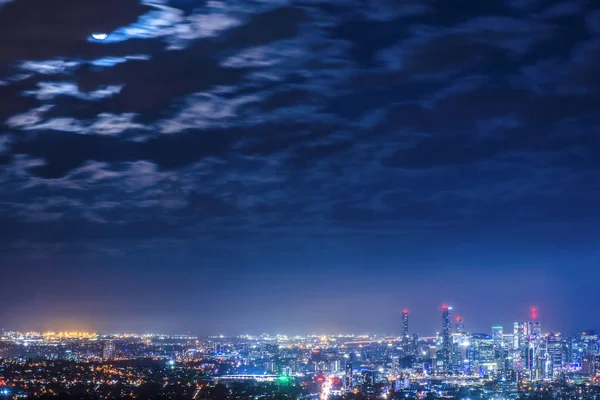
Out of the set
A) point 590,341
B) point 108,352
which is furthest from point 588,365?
point 108,352

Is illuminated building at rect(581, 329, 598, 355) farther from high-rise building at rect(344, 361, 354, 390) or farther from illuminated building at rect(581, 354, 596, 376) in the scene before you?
high-rise building at rect(344, 361, 354, 390)

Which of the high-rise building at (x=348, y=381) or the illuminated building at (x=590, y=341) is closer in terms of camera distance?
the high-rise building at (x=348, y=381)

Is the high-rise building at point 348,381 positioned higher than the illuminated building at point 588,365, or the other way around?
the illuminated building at point 588,365

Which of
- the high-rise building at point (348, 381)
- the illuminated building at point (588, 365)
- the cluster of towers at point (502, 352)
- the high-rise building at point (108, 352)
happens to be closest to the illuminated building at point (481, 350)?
the cluster of towers at point (502, 352)

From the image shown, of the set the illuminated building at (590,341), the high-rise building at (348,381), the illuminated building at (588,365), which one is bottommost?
the high-rise building at (348,381)

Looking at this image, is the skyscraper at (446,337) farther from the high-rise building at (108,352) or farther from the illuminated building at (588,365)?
the high-rise building at (108,352)

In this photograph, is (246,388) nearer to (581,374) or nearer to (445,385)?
(445,385)

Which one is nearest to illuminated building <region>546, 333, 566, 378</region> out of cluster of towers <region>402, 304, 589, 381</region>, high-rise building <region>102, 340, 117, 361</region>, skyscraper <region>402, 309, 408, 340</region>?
cluster of towers <region>402, 304, 589, 381</region>

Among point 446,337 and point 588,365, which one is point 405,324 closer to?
point 446,337

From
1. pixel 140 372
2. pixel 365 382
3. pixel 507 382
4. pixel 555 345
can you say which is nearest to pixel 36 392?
pixel 140 372

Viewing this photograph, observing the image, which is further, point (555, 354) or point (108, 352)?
point (108, 352)
